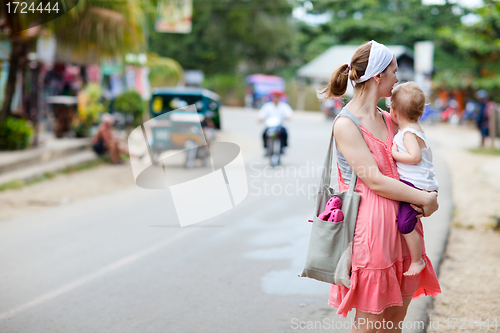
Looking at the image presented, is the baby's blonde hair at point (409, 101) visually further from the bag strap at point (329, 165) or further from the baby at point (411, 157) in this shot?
the bag strap at point (329, 165)

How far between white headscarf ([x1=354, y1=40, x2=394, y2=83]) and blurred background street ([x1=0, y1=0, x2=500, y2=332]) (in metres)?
0.27

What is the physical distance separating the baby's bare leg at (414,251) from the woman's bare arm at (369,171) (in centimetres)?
12

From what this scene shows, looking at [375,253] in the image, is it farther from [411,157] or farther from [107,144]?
[107,144]

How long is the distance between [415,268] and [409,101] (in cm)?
80

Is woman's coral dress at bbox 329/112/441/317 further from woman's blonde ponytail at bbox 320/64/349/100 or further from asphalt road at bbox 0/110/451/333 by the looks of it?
asphalt road at bbox 0/110/451/333

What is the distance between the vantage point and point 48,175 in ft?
37.1

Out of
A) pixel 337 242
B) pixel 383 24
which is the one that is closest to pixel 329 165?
pixel 337 242

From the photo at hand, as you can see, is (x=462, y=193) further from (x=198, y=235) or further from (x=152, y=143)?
(x=152, y=143)

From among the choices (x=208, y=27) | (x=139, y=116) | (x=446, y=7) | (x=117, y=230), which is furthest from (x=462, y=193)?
(x=208, y=27)

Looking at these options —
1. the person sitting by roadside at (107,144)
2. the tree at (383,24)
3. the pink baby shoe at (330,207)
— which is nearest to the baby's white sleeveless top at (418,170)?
the pink baby shoe at (330,207)

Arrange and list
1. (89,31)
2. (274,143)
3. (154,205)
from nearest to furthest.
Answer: (154,205), (89,31), (274,143)

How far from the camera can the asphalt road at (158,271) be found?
4.08 meters

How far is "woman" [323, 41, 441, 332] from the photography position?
7.90 ft

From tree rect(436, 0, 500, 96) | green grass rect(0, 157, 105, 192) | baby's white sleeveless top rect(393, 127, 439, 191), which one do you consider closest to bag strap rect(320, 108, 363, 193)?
baby's white sleeveless top rect(393, 127, 439, 191)
